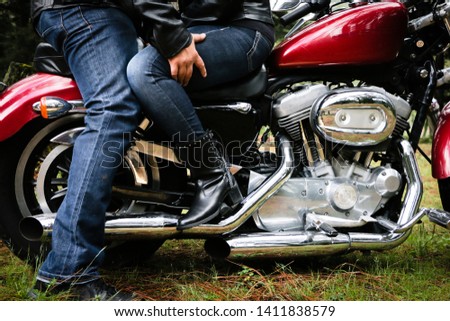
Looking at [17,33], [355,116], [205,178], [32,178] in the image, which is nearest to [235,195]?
[205,178]

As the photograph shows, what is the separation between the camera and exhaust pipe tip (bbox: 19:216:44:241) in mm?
2254

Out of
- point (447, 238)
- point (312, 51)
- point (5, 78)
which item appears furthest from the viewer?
point (5, 78)

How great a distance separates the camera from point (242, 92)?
2.47 metres

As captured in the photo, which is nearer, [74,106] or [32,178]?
[74,106]

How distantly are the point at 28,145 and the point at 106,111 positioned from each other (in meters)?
0.51

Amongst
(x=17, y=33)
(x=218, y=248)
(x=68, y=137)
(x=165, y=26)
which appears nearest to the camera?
(x=165, y=26)

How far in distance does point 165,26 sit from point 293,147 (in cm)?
87

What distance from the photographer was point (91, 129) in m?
2.19

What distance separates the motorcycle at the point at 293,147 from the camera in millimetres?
2412

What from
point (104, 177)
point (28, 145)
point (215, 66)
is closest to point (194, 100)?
point (215, 66)

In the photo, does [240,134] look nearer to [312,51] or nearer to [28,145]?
[312,51]

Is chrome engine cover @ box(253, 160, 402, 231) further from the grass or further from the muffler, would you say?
the grass

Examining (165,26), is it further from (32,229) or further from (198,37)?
(32,229)

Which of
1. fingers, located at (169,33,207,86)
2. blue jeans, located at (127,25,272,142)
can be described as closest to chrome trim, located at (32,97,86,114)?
blue jeans, located at (127,25,272,142)
